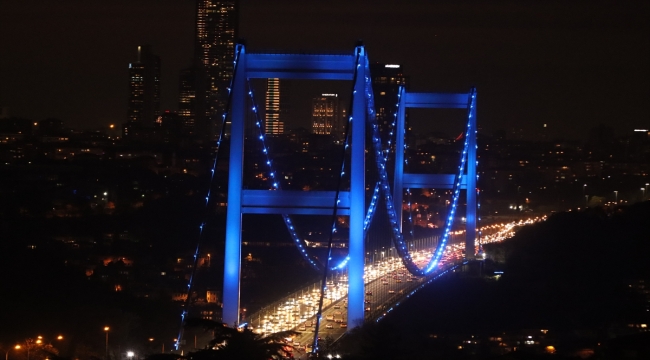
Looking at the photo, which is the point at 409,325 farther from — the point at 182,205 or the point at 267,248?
the point at 182,205

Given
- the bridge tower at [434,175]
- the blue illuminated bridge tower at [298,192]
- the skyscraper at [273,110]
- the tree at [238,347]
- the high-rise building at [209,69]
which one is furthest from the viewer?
the high-rise building at [209,69]

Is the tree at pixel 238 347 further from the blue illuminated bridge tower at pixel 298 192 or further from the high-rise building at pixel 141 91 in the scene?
the high-rise building at pixel 141 91

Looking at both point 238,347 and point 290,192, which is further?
point 290,192

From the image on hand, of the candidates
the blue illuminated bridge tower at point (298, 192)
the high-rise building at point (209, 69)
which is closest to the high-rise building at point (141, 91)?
the high-rise building at point (209, 69)

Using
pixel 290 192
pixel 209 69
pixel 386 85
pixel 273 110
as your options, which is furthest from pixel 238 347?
pixel 209 69

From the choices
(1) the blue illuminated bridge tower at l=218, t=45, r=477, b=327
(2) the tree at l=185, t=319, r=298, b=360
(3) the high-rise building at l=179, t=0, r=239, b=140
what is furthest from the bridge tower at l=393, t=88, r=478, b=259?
(3) the high-rise building at l=179, t=0, r=239, b=140

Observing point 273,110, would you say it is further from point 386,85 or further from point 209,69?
point 386,85
